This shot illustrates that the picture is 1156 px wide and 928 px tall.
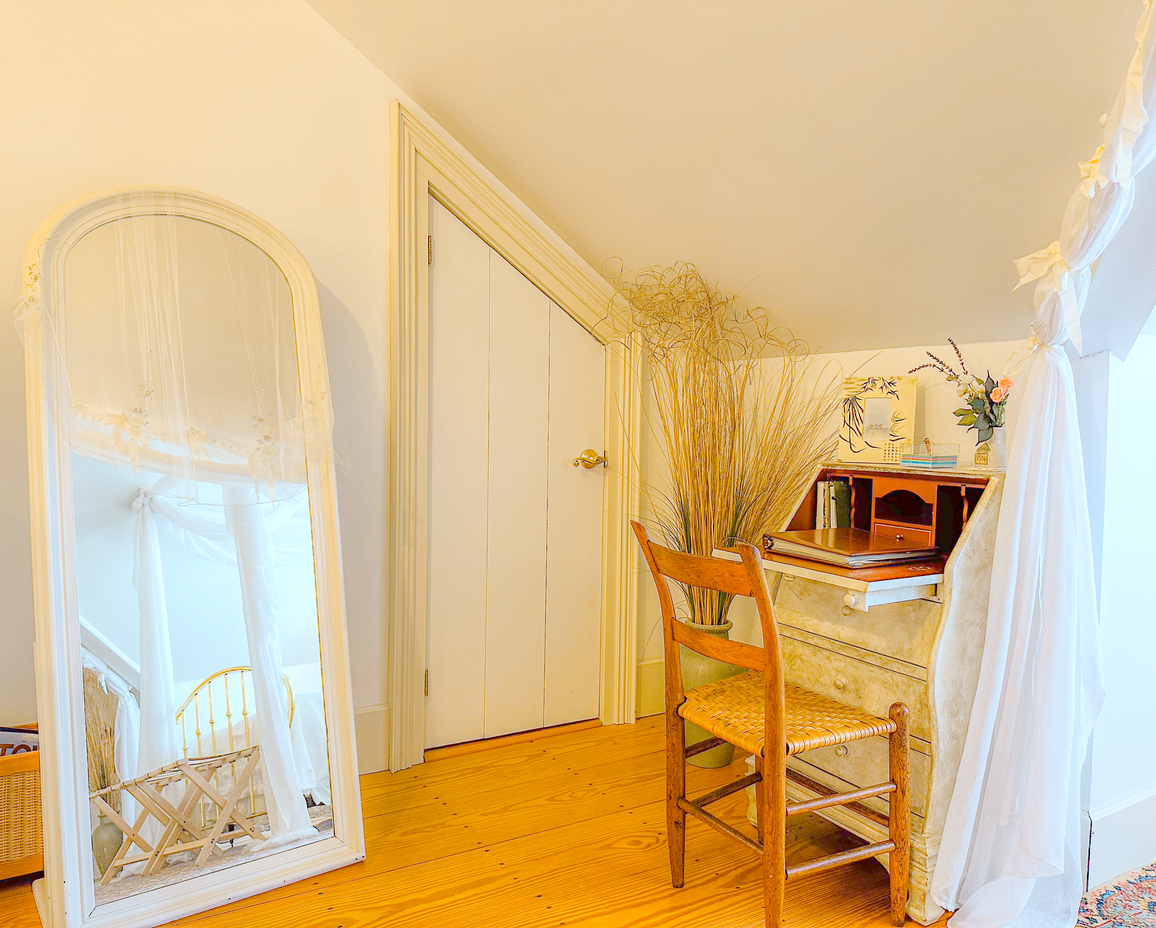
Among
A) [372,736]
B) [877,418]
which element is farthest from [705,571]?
[372,736]

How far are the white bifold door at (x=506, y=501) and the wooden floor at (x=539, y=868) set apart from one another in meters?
0.33

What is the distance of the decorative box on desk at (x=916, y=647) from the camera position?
169cm

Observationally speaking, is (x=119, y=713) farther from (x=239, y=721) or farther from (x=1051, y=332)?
(x=1051, y=332)

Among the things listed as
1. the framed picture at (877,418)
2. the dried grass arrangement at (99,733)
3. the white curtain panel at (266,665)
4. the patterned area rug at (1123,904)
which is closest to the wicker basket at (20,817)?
the dried grass arrangement at (99,733)

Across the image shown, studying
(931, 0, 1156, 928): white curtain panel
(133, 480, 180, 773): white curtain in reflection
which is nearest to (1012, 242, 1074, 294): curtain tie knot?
(931, 0, 1156, 928): white curtain panel

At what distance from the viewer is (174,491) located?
6.01 feet

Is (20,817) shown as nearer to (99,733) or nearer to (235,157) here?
(99,733)

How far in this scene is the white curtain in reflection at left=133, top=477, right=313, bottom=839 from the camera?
5.83 ft

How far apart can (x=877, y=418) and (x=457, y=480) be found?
4.37 ft

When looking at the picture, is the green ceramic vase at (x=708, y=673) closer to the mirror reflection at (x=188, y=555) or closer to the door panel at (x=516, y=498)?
the door panel at (x=516, y=498)

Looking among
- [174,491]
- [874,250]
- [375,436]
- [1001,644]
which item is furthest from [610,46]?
[1001,644]

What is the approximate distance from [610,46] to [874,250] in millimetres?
873

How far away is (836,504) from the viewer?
223 cm

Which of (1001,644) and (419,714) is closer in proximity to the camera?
(1001,644)
